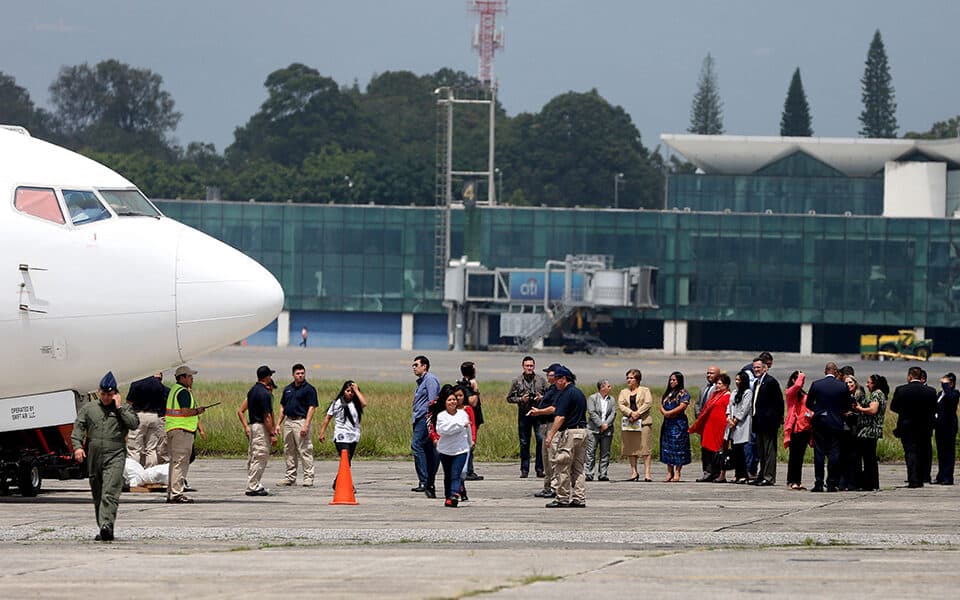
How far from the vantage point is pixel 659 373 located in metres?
82.5

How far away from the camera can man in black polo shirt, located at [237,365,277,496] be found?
84.2ft

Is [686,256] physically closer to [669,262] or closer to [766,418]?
[669,262]

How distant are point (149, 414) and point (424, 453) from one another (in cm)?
498

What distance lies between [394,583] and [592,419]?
13.7 m

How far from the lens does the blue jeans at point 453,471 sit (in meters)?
24.2

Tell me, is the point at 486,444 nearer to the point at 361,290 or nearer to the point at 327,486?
the point at 327,486

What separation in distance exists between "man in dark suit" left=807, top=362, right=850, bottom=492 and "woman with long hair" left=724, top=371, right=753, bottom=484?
4.94 ft

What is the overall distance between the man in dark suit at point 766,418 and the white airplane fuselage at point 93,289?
947cm

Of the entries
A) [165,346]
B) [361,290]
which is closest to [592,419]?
[165,346]

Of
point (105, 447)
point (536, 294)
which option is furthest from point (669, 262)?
point (105, 447)

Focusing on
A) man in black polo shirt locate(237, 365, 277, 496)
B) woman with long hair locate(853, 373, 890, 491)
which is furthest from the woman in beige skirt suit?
man in black polo shirt locate(237, 365, 277, 496)

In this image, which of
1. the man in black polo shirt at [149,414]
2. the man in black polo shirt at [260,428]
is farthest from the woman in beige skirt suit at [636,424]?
the man in black polo shirt at [149,414]

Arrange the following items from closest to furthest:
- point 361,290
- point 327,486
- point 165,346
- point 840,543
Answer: point 840,543, point 165,346, point 327,486, point 361,290

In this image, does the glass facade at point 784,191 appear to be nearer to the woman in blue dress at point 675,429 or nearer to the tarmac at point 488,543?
the tarmac at point 488,543
